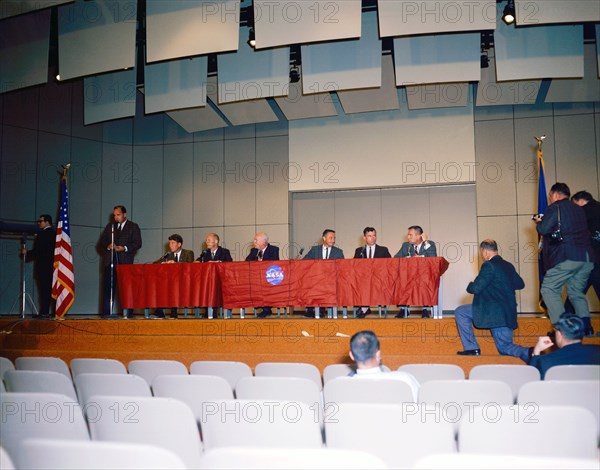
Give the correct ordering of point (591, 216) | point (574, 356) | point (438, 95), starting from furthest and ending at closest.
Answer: point (438, 95) → point (591, 216) → point (574, 356)

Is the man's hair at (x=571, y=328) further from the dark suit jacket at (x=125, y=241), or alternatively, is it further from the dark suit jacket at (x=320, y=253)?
the dark suit jacket at (x=125, y=241)

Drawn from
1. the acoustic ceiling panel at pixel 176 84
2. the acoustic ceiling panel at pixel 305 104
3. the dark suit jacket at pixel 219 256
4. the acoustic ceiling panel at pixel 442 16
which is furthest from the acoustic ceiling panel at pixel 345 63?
the dark suit jacket at pixel 219 256

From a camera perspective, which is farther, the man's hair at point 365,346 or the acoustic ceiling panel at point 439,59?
the acoustic ceiling panel at point 439,59

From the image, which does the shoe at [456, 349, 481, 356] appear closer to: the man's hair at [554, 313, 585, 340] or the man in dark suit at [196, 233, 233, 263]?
the man's hair at [554, 313, 585, 340]

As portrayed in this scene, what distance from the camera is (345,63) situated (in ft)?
27.0

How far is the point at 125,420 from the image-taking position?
7.23 feet

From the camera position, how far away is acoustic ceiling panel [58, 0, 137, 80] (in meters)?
7.99

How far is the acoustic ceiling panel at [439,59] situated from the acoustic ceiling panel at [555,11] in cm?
112

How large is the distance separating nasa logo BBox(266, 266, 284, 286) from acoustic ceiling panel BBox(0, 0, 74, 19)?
455 cm

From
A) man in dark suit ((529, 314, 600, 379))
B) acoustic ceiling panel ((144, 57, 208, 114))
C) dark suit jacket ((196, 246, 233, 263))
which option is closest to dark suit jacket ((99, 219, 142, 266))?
dark suit jacket ((196, 246, 233, 263))

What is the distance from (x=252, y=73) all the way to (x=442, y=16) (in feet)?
10.1

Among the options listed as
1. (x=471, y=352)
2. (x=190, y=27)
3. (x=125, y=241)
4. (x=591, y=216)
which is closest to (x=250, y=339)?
(x=471, y=352)

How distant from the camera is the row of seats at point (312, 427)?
73.6 inches

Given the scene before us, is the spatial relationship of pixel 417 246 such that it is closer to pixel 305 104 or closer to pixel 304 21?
pixel 304 21
